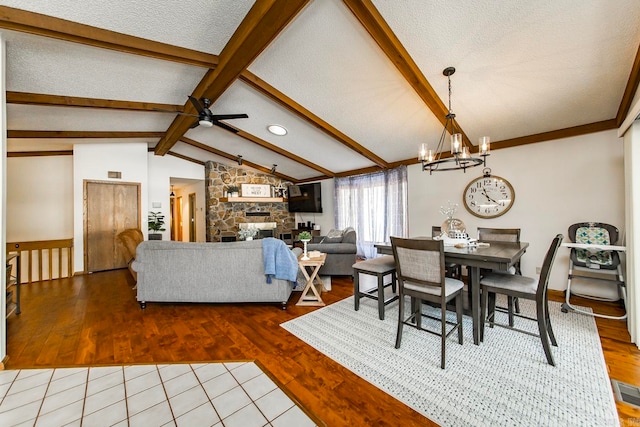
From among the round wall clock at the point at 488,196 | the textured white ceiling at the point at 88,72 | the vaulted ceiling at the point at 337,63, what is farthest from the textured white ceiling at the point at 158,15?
the round wall clock at the point at 488,196

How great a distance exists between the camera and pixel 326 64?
2811mm

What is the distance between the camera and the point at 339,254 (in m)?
4.35

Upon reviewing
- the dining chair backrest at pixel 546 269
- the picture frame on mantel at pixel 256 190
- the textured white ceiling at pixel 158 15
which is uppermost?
the textured white ceiling at pixel 158 15

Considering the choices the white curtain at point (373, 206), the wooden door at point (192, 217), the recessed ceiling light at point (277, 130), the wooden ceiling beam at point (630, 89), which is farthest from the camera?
the wooden door at point (192, 217)

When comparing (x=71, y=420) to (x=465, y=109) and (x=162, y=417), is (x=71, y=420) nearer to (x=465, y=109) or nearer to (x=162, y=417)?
(x=162, y=417)

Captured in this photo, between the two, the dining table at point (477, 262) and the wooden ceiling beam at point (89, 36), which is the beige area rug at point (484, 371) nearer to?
the dining table at point (477, 262)

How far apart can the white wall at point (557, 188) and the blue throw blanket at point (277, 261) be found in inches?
128

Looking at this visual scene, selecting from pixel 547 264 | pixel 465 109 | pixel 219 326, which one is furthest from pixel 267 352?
pixel 465 109

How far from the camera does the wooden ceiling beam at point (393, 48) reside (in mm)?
2057

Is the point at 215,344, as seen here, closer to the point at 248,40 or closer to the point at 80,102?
the point at 248,40

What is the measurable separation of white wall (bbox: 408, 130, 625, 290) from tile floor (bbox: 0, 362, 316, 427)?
405 centimetres

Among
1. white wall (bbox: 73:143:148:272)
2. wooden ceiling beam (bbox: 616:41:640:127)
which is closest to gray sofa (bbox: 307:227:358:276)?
wooden ceiling beam (bbox: 616:41:640:127)

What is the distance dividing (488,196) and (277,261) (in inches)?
141

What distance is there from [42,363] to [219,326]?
1.36 meters
